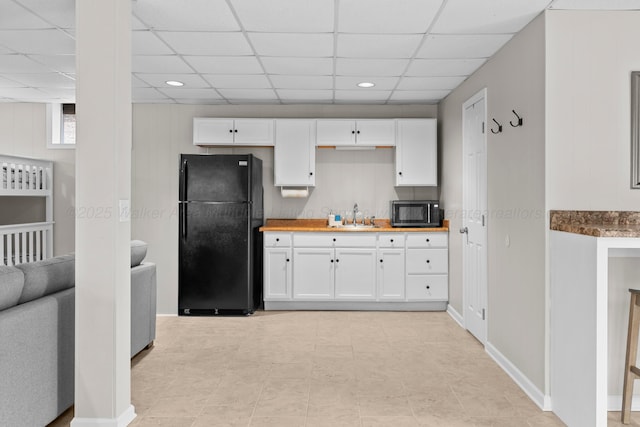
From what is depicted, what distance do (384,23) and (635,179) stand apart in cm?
182

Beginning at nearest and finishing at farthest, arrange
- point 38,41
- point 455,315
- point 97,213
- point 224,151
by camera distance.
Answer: point 97,213 → point 38,41 → point 455,315 → point 224,151

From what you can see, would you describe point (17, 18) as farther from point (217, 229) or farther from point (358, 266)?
point (358, 266)

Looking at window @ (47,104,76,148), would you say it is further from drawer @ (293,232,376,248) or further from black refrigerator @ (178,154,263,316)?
drawer @ (293,232,376,248)

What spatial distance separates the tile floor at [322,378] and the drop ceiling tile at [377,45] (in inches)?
94.8

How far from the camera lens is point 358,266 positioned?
5199 millimetres

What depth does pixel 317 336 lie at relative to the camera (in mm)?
4289

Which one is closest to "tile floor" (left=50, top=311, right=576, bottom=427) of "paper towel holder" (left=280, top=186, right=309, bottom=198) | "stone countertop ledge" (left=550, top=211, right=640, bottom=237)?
"stone countertop ledge" (left=550, top=211, right=640, bottom=237)

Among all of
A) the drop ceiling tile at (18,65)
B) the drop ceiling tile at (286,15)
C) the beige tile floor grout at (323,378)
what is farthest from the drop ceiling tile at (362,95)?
the drop ceiling tile at (18,65)

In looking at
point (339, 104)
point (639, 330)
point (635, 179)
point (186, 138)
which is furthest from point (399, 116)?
point (639, 330)

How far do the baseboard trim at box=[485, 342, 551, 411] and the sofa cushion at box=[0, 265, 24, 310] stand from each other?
9.63ft

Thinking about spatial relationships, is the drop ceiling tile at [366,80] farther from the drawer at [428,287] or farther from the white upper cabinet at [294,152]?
the drawer at [428,287]

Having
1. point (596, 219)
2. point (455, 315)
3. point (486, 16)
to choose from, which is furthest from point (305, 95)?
point (596, 219)

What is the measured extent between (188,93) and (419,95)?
8.21ft

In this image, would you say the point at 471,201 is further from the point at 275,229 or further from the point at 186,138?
the point at 186,138
